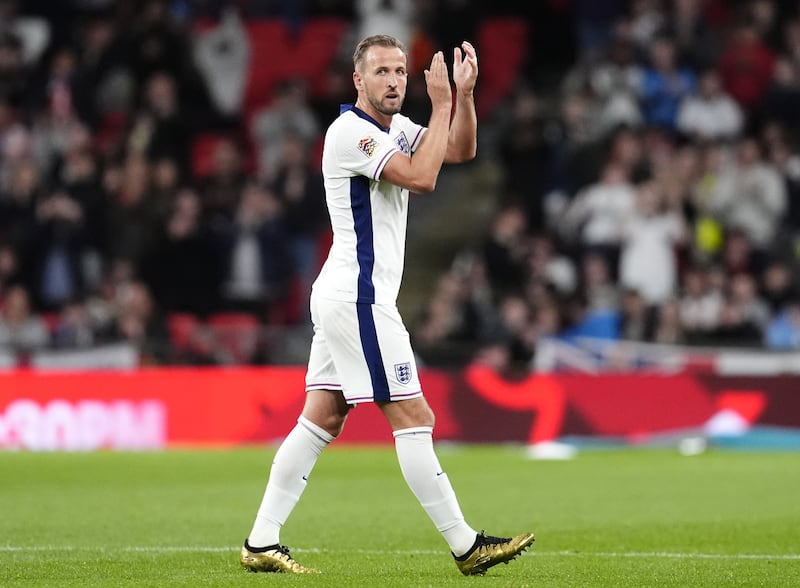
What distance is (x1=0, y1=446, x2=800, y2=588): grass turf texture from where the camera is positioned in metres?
7.33

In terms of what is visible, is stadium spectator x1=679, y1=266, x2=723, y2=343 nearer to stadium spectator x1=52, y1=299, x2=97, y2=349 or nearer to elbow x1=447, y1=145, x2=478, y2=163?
stadium spectator x1=52, y1=299, x2=97, y2=349

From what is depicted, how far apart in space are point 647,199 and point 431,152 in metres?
12.0

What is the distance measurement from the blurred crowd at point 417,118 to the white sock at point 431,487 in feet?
34.2

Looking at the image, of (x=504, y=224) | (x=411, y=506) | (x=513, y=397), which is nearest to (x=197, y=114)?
(x=504, y=224)

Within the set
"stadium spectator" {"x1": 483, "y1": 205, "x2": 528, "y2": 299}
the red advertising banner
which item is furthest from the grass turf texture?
"stadium spectator" {"x1": 483, "y1": 205, "x2": 528, "y2": 299}

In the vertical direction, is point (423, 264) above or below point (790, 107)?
below

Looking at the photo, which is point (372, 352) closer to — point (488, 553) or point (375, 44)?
point (488, 553)

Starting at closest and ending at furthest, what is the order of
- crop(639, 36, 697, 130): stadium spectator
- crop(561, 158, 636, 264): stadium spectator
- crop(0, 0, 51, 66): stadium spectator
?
crop(561, 158, 636, 264): stadium spectator → crop(639, 36, 697, 130): stadium spectator → crop(0, 0, 51, 66): stadium spectator

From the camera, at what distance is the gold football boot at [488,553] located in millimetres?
7090

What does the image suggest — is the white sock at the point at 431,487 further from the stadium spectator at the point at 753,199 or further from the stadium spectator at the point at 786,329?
the stadium spectator at the point at 753,199

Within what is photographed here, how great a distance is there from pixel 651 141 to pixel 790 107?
2024mm

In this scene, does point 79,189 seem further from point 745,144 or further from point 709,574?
point 709,574

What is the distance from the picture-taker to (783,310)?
1825 centimetres

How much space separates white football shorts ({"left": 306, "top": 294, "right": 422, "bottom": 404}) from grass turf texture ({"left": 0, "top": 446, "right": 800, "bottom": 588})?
2.68ft
